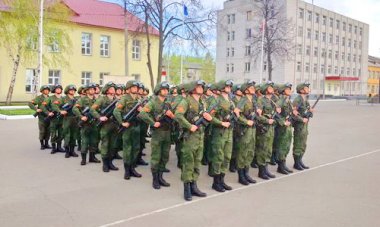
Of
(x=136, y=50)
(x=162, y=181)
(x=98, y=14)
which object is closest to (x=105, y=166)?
(x=162, y=181)

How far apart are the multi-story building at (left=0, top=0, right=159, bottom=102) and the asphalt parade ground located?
75.0 feet

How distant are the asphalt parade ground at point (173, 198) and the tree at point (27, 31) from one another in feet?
62.2

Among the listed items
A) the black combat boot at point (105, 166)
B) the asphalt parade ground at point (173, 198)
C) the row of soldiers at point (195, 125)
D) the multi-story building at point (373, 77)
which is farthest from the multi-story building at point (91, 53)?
→ the multi-story building at point (373, 77)

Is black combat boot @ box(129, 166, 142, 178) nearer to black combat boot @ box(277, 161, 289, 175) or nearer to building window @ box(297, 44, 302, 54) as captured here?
black combat boot @ box(277, 161, 289, 175)

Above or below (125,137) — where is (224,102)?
above

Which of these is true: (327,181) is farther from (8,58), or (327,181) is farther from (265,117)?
(8,58)

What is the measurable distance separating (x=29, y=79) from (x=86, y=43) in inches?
234

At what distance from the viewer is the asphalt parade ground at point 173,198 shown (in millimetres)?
5262

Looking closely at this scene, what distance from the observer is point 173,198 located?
631cm

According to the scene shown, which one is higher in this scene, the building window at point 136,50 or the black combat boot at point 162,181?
the building window at point 136,50

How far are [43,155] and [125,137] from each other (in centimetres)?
339

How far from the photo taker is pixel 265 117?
25.4 feet

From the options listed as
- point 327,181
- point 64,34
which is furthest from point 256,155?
point 64,34

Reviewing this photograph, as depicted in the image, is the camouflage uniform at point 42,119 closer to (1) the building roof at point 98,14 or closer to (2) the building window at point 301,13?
(1) the building roof at point 98,14
